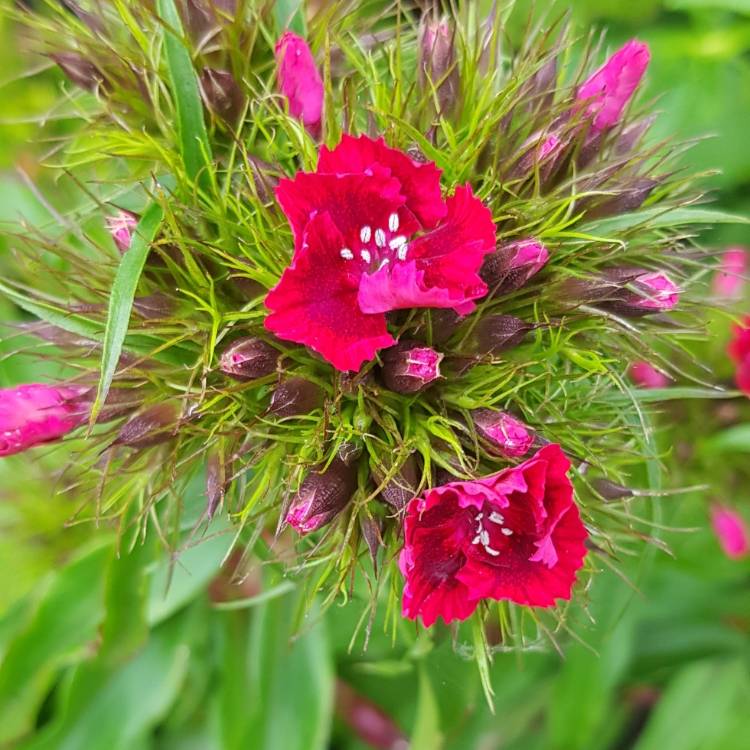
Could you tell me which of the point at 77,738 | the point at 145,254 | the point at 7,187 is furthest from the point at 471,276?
the point at 7,187

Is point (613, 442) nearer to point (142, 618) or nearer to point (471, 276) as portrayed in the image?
point (471, 276)

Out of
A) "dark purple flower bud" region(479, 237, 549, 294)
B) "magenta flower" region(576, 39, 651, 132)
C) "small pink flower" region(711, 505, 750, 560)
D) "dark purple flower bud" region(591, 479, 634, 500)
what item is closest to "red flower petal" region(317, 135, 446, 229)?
"dark purple flower bud" region(479, 237, 549, 294)

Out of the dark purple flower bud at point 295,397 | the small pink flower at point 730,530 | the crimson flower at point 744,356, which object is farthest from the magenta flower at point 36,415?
the small pink flower at point 730,530

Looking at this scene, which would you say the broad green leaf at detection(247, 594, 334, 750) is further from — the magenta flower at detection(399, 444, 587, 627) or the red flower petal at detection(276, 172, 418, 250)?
the red flower petal at detection(276, 172, 418, 250)

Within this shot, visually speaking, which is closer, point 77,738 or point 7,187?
point 77,738

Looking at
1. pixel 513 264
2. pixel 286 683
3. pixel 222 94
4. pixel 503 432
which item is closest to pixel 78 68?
pixel 222 94
